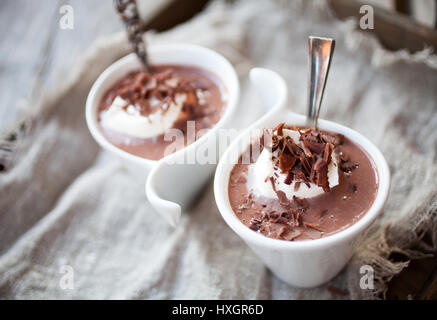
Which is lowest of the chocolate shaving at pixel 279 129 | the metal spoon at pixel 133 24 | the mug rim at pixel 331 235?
the mug rim at pixel 331 235

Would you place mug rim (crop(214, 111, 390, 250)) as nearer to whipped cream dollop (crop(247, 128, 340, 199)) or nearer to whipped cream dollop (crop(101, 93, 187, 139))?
whipped cream dollop (crop(247, 128, 340, 199))

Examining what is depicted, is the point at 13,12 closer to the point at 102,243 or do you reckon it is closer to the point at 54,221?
the point at 54,221

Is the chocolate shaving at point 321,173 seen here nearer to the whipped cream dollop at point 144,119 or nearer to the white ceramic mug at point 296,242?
the white ceramic mug at point 296,242

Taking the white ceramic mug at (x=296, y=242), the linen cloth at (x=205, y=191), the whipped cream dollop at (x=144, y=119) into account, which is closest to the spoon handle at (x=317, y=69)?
the white ceramic mug at (x=296, y=242)

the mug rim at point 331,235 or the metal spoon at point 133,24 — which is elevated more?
the metal spoon at point 133,24

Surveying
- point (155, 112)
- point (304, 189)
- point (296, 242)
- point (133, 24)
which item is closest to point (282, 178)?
point (304, 189)

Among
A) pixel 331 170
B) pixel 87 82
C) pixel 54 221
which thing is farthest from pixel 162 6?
pixel 331 170
